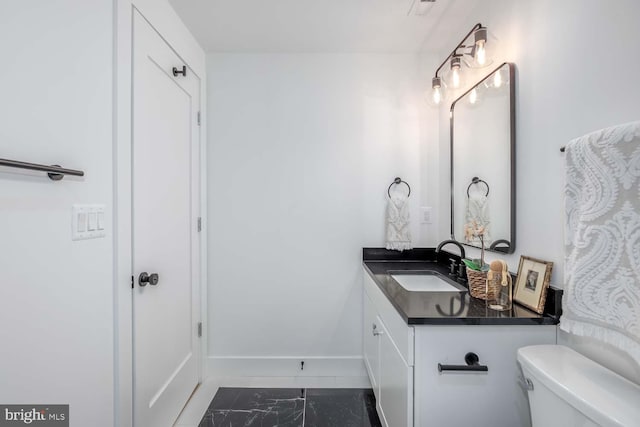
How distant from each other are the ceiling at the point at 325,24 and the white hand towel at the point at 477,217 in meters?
1.09

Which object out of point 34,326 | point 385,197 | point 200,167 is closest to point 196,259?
point 200,167

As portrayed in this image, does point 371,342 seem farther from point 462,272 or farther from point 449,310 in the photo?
point 449,310

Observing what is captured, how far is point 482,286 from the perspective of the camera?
126cm

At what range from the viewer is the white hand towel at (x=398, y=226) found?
81.3 inches

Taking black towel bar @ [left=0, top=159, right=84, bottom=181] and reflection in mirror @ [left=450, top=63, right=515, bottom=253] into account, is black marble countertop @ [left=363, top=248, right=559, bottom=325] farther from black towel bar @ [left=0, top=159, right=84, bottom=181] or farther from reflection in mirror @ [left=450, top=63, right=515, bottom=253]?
black towel bar @ [left=0, top=159, right=84, bottom=181]

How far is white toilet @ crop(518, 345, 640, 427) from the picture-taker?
2.20 ft

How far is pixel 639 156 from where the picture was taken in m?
0.75

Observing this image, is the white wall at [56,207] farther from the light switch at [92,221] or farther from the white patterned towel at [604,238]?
the white patterned towel at [604,238]

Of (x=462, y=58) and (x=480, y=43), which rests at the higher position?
(x=462, y=58)

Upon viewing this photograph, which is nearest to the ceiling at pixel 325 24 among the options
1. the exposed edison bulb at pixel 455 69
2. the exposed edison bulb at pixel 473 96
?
the exposed edison bulb at pixel 455 69

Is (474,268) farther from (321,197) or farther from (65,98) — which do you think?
(65,98)

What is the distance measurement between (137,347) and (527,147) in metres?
1.99

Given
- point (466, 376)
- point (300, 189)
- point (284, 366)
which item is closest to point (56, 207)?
point (300, 189)

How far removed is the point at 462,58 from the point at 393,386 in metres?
1.89
